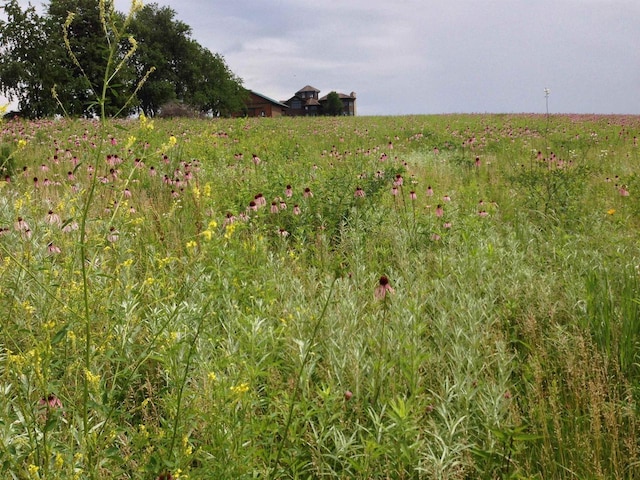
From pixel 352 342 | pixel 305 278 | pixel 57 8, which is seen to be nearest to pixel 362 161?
pixel 305 278

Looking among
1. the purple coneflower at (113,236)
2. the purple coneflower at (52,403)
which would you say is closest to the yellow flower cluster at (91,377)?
the purple coneflower at (52,403)

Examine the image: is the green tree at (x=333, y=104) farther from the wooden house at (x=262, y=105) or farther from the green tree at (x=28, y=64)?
the green tree at (x=28, y=64)

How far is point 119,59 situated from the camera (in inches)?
883

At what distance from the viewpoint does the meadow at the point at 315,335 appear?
70.4 inches

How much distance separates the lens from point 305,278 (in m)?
3.74

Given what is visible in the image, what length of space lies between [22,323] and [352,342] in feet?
6.13

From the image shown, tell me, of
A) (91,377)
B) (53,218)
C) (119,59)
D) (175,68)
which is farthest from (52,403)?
(175,68)

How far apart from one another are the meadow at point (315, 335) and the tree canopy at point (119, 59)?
1622cm

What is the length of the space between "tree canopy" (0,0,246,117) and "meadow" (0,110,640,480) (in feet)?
53.2

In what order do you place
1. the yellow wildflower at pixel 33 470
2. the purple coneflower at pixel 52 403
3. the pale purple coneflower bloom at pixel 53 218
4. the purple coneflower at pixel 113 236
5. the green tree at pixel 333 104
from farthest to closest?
the green tree at pixel 333 104 → the pale purple coneflower bloom at pixel 53 218 → the purple coneflower at pixel 113 236 → the purple coneflower at pixel 52 403 → the yellow wildflower at pixel 33 470

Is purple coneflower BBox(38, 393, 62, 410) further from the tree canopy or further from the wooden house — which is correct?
the wooden house

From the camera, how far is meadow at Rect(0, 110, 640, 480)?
1.79m

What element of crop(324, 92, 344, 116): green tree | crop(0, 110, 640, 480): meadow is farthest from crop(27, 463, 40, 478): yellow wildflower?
crop(324, 92, 344, 116): green tree

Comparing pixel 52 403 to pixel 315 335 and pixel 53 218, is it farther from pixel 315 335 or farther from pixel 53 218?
pixel 53 218
